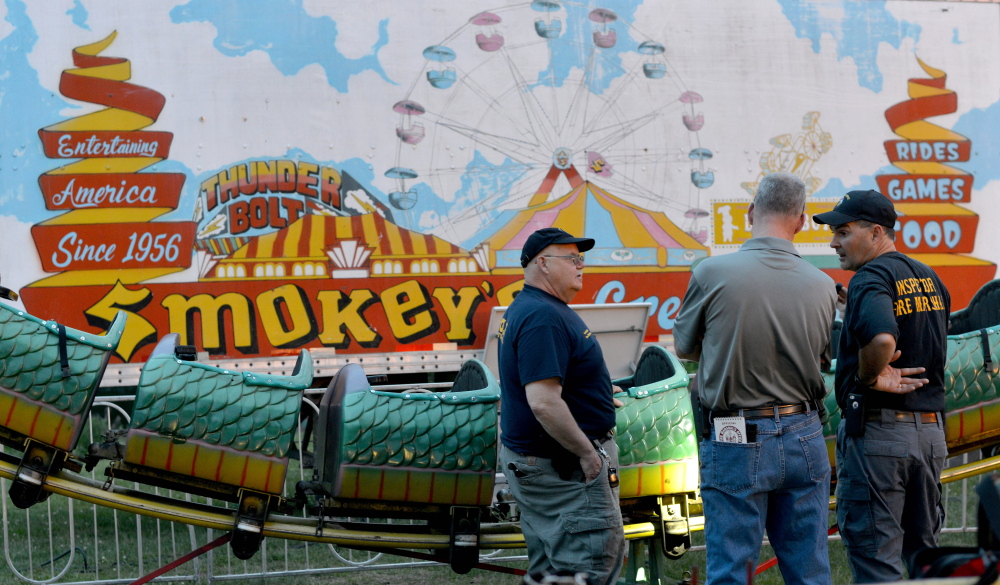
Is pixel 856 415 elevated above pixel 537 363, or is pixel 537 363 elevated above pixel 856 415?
pixel 537 363

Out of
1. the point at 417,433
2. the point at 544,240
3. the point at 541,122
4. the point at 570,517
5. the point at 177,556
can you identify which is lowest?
→ the point at 177,556

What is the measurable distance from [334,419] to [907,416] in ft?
8.08

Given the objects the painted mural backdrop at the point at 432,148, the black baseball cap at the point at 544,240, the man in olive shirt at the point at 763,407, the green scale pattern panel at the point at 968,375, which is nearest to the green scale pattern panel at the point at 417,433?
the black baseball cap at the point at 544,240

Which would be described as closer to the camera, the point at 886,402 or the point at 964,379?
the point at 886,402

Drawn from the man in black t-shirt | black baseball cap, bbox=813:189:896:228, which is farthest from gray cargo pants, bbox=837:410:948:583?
black baseball cap, bbox=813:189:896:228

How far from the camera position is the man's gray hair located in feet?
10.6

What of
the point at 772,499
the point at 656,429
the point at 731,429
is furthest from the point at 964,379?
the point at 731,429

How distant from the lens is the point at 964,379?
175 inches

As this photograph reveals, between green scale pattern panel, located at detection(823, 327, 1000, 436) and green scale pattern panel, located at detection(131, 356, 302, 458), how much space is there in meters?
2.65

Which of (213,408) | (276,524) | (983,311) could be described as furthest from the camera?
(983,311)

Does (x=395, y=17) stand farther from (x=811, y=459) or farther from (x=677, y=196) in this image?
(x=811, y=459)

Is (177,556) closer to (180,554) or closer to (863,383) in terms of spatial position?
(180,554)

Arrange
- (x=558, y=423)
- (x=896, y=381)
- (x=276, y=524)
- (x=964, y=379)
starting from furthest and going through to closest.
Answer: (x=964, y=379) → (x=276, y=524) → (x=896, y=381) → (x=558, y=423)

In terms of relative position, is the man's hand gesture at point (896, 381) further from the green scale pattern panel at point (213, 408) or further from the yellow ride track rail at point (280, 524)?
the green scale pattern panel at point (213, 408)
